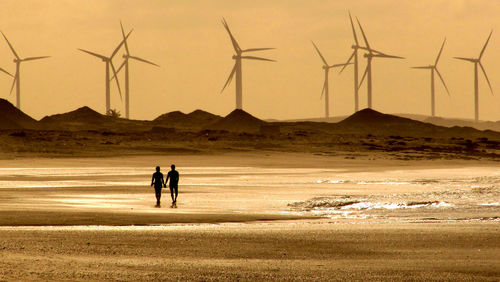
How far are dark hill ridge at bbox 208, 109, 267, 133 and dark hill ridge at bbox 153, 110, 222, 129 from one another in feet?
50.4

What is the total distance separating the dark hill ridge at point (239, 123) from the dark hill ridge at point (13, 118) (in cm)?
2925

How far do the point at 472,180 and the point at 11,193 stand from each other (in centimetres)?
2651

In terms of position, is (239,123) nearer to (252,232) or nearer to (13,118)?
(13,118)

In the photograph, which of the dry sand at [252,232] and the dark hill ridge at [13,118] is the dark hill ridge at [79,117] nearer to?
the dark hill ridge at [13,118]

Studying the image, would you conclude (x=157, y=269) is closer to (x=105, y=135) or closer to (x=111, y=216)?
(x=111, y=216)

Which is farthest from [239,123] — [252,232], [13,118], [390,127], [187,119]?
[252,232]

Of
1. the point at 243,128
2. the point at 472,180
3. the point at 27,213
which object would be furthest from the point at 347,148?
the point at 27,213

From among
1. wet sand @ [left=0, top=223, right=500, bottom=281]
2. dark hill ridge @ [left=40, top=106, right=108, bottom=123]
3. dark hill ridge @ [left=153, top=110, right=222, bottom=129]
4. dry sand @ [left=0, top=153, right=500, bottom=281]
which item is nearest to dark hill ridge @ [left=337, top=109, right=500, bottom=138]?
dark hill ridge @ [left=153, top=110, right=222, bottom=129]

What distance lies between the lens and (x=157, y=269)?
722 inches

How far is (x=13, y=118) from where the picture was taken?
6206 inches

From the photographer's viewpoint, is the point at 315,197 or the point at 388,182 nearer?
the point at 315,197

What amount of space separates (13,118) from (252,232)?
453 feet

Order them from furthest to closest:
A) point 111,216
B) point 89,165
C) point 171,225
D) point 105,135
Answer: point 105,135, point 89,165, point 111,216, point 171,225

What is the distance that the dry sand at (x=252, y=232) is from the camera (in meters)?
18.3
